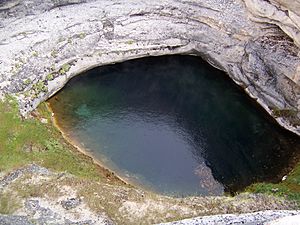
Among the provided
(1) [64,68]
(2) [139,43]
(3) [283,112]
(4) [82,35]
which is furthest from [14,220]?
(3) [283,112]

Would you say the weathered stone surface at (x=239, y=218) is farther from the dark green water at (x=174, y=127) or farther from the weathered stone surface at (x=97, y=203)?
the dark green water at (x=174, y=127)

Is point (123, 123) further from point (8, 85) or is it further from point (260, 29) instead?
point (260, 29)

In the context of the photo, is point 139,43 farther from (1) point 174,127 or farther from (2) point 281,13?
(2) point 281,13

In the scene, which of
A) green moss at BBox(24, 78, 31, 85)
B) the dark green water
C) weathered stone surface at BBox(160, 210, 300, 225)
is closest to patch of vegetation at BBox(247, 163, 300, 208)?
the dark green water

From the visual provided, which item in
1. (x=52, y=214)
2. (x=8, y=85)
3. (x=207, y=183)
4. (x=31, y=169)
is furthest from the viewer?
(x=8, y=85)

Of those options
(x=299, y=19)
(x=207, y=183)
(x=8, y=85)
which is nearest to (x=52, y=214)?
(x=207, y=183)

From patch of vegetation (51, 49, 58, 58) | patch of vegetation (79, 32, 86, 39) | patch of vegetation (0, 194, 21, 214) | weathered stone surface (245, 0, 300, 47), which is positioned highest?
patch of vegetation (79, 32, 86, 39)

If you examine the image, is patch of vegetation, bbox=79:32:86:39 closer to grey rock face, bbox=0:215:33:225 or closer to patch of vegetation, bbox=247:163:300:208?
patch of vegetation, bbox=247:163:300:208
